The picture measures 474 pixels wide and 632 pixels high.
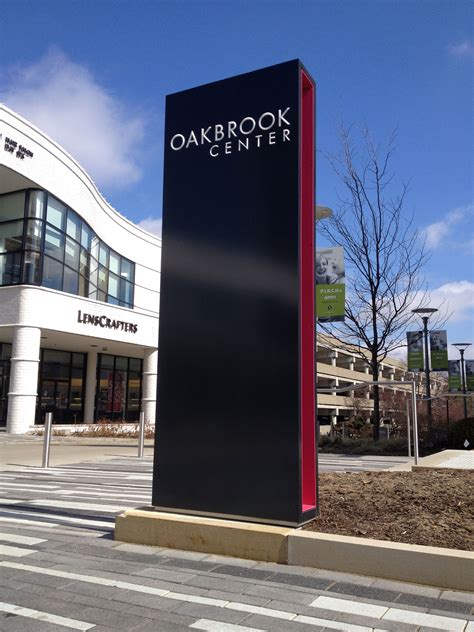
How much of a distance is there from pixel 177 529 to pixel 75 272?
24689 millimetres

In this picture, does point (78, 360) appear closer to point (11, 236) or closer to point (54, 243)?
point (54, 243)

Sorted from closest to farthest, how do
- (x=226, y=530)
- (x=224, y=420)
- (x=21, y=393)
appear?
(x=226, y=530)
(x=224, y=420)
(x=21, y=393)

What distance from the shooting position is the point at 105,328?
94.7 feet

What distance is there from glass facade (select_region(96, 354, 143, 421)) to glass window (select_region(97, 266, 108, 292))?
12.9 ft

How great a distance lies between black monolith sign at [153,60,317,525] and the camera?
5.13 m

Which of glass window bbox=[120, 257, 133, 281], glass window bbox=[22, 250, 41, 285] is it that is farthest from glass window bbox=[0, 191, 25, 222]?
glass window bbox=[120, 257, 133, 281]

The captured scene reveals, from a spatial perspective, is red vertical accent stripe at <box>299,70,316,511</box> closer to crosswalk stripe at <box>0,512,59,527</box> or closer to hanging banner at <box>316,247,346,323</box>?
crosswalk stripe at <box>0,512,59,527</box>

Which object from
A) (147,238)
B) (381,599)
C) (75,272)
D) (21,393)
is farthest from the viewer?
(147,238)

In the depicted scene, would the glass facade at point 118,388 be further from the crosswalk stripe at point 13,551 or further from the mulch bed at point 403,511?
the crosswalk stripe at point 13,551

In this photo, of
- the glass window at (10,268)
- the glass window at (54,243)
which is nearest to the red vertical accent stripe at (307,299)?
the glass window at (10,268)

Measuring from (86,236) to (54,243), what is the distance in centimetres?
365

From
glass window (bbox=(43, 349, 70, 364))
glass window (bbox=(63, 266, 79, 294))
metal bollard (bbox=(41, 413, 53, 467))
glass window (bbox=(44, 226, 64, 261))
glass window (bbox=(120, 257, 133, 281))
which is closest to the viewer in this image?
metal bollard (bbox=(41, 413, 53, 467))

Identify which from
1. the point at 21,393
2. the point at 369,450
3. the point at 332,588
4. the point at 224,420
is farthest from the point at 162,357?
the point at 21,393

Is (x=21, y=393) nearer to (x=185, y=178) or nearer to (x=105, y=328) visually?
(x=105, y=328)
